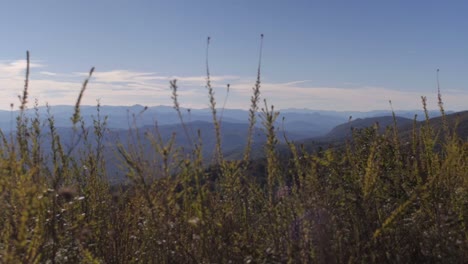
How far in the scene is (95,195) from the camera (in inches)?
135

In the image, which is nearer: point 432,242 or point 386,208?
point 432,242

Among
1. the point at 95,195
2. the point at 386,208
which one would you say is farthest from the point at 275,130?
the point at 95,195

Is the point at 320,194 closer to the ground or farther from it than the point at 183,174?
closer to the ground

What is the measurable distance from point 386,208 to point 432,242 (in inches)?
19.4

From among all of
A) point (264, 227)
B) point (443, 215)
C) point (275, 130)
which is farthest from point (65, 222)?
point (443, 215)

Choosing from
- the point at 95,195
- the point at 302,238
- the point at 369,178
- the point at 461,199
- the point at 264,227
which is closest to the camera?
the point at 302,238

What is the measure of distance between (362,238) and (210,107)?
1.32m

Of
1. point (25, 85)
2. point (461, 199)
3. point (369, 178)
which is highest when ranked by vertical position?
point (25, 85)

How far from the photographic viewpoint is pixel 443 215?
106 inches

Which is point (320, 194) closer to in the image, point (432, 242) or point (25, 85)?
point (432, 242)

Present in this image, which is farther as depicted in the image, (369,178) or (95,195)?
(95,195)

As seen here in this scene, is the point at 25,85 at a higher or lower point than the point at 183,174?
higher

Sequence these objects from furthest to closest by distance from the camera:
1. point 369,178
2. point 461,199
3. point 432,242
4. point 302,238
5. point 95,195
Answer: point 95,195, point 461,199, point 432,242, point 369,178, point 302,238

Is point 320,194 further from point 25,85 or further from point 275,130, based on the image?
point 25,85
